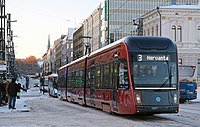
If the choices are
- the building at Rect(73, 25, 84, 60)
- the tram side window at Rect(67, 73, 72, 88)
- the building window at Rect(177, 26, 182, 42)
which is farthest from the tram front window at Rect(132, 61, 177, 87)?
the building at Rect(73, 25, 84, 60)

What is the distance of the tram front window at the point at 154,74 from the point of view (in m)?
18.4

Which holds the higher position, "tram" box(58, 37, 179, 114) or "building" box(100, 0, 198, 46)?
"building" box(100, 0, 198, 46)

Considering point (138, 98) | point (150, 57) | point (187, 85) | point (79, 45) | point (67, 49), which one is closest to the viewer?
point (138, 98)

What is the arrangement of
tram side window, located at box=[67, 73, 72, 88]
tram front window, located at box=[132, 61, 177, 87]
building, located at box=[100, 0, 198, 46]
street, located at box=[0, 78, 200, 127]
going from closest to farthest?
1. street, located at box=[0, 78, 200, 127]
2. tram front window, located at box=[132, 61, 177, 87]
3. tram side window, located at box=[67, 73, 72, 88]
4. building, located at box=[100, 0, 198, 46]

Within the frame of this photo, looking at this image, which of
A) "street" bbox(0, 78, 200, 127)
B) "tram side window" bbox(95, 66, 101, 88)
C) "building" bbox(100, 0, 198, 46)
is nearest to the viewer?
"street" bbox(0, 78, 200, 127)

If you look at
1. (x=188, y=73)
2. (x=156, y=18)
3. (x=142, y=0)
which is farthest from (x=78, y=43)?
(x=188, y=73)

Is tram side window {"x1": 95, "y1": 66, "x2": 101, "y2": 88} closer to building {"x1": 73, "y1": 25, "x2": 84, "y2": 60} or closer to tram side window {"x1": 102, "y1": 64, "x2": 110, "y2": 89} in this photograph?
tram side window {"x1": 102, "y1": 64, "x2": 110, "y2": 89}

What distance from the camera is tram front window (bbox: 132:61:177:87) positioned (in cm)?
1842

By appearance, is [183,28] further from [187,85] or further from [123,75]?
[123,75]

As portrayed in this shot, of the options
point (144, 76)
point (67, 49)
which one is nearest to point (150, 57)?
point (144, 76)

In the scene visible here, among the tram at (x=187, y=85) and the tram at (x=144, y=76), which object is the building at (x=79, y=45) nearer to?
the tram at (x=187, y=85)

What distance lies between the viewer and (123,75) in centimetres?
1917

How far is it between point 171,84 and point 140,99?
143cm

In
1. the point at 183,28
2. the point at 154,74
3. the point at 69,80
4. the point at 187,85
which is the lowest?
the point at 187,85
